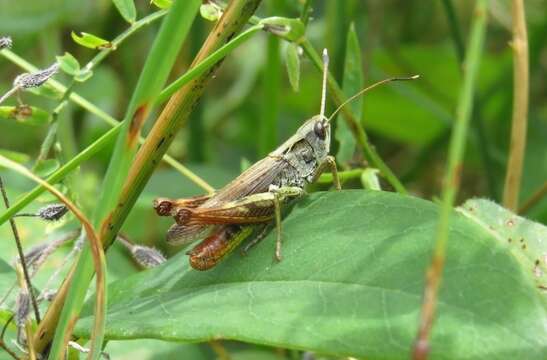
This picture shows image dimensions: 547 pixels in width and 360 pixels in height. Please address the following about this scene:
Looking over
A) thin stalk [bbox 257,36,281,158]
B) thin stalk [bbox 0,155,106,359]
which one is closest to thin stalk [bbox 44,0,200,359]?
thin stalk [bbox 0,155,106,359]

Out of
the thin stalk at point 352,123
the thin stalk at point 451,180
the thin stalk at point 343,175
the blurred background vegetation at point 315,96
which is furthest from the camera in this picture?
the blurred background vegetation at point 315,96

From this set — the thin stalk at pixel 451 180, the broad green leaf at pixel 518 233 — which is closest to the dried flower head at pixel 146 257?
the broad green leaf at pixel 518 233

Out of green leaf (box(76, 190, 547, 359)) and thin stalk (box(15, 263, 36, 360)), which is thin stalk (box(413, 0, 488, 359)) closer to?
green leaf (box(76, 190, 547, 359))

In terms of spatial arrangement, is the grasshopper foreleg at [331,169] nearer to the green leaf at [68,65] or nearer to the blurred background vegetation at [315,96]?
the green leaf at [68,65]

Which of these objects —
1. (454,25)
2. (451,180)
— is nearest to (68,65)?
(451,180)

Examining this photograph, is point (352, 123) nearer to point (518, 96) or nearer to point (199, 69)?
point (518, 96)

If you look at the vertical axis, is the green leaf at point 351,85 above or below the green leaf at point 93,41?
above

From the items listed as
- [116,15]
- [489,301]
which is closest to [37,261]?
[489,301]
